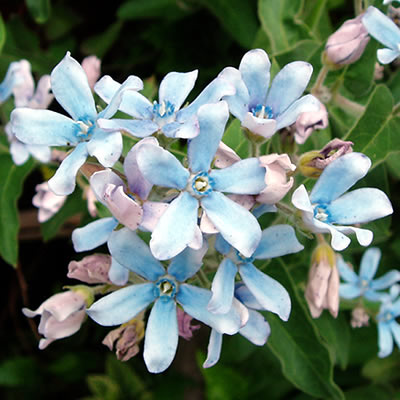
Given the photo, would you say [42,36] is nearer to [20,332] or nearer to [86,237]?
[20,332]

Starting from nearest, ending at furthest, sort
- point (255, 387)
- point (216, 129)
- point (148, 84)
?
point (216, 129) < point (148, 84) < point (255, 387)

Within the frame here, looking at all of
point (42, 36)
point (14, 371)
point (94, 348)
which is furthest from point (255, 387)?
point (42, 36)

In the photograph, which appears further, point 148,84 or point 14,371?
point 14,371

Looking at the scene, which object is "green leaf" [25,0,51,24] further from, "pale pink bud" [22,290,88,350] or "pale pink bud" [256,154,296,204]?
"pale pink bud" [256,154,296,204]

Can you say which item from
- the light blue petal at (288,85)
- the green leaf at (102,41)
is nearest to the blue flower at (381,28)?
the light blue petal at (288,85)

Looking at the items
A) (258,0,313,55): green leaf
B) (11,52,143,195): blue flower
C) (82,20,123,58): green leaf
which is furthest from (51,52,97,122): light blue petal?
(82,20,123,58): green leaf

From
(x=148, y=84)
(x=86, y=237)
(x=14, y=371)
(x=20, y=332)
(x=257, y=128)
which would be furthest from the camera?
(x=20, y=332)

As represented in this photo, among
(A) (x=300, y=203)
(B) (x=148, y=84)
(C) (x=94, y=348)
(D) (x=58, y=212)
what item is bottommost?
(C) (x=94, y=348)
